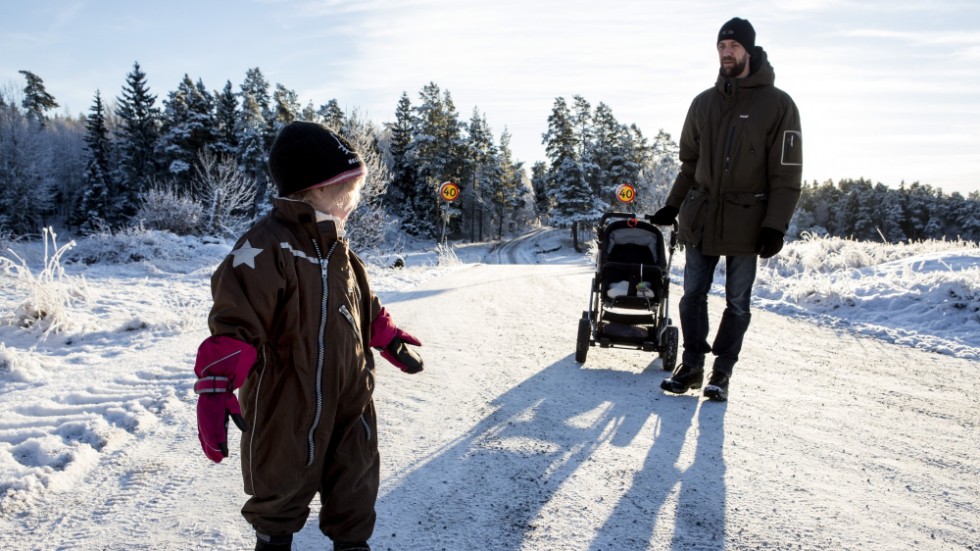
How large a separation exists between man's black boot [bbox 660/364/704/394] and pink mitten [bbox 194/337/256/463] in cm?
343

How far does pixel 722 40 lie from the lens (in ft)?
13.5

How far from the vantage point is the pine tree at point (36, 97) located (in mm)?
78062

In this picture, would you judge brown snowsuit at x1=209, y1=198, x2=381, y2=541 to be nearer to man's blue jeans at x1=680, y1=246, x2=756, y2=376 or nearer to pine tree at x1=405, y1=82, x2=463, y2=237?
man's blue jeans at x1=680, y1=246, x2=756, y2=376

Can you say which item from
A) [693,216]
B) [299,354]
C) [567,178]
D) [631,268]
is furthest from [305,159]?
[567,178]

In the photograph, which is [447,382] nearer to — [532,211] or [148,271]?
[148,271]

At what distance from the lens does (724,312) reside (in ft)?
14.8

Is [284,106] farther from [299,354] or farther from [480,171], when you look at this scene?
[299,354]

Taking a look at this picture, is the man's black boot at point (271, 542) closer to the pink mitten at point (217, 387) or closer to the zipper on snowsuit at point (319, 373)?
the zipper on snowsuit at point (319, 373)

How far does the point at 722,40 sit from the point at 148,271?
38.3 ft

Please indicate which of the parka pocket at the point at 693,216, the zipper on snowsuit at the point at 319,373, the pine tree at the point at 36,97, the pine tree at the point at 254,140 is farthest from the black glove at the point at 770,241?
the pine tree at the point at 36,97

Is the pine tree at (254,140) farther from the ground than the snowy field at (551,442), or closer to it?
farther from the ground

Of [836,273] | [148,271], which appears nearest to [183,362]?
[148,271]

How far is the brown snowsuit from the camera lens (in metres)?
1.92

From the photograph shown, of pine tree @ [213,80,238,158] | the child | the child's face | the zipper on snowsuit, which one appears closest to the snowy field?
the child
